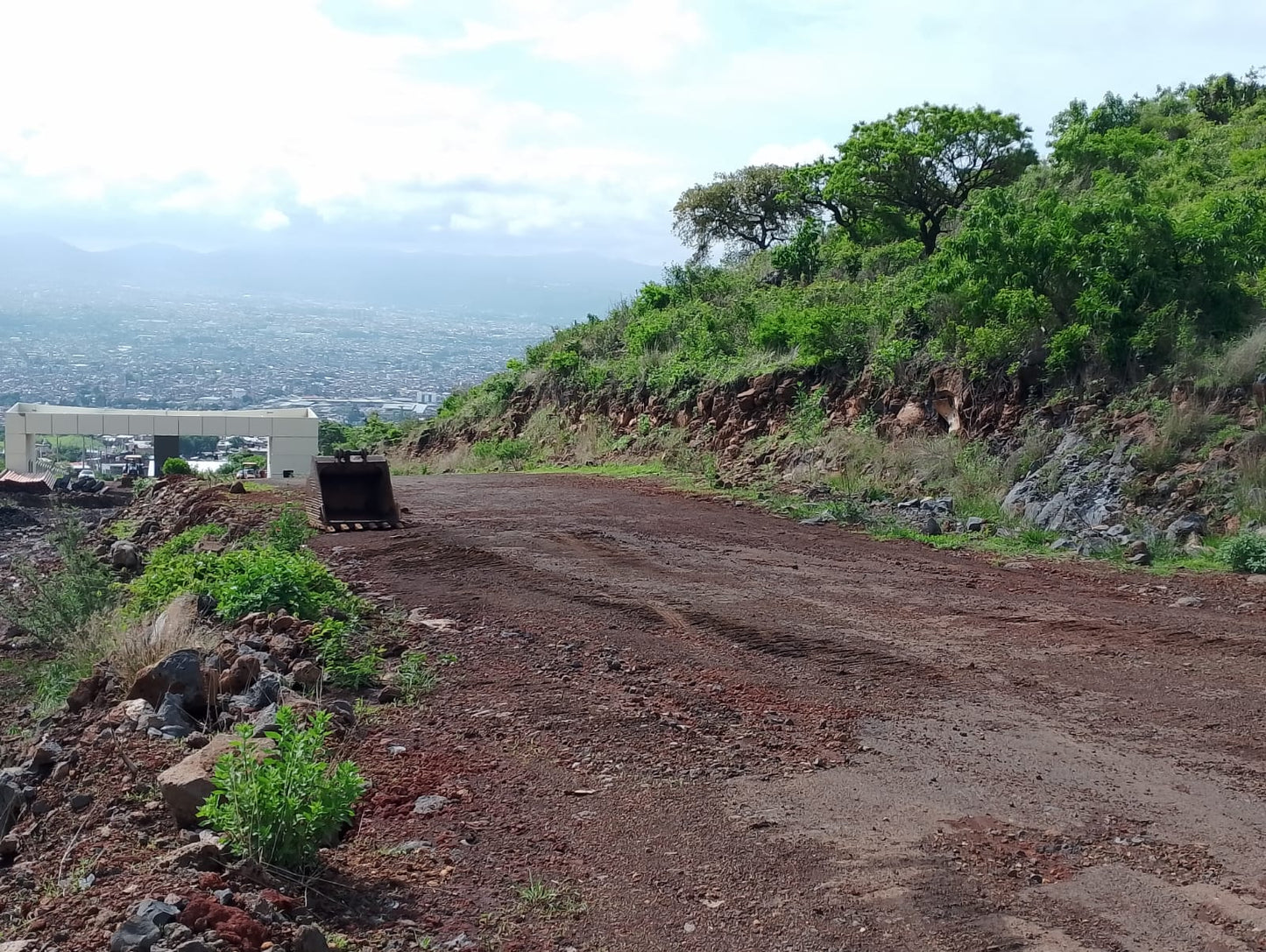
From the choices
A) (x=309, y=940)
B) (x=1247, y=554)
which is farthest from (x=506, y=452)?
(x=309, y=940)

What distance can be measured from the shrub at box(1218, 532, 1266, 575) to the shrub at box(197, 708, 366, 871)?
8.37 metres

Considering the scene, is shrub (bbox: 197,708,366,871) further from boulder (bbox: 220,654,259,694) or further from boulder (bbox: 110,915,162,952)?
boulder (bbox: 220,654,259,694)

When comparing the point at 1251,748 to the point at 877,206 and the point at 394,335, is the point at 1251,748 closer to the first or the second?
the point at 877,206

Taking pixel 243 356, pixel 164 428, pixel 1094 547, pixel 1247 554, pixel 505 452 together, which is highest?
pixel 243 356

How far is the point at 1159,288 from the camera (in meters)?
14.5

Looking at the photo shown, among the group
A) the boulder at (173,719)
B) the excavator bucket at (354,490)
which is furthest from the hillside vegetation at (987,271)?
the boulder at (173,719)

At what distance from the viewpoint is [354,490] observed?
1379 centimetres

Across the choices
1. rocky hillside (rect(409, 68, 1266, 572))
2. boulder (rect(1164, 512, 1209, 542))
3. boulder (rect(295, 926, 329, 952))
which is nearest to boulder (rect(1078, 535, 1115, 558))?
rocky hillside (rect(409, 68, 1266, 572))

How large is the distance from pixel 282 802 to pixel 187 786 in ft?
2.40

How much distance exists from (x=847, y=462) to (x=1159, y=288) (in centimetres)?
453

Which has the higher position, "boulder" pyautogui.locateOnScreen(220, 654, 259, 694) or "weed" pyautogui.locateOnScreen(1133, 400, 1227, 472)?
"weed" pyautogui.locateOnScreen(1133, 400, 1227, 472)

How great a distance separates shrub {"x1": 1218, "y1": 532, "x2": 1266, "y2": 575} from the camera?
1049cm

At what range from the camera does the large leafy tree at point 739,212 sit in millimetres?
34625

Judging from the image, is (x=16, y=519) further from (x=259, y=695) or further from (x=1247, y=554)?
(x=1247, y=554)
